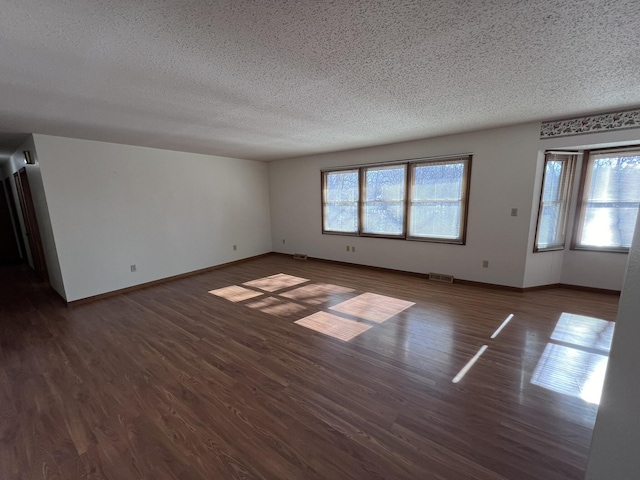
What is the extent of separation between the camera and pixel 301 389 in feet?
6.47

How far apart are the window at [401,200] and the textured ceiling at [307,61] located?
121cm

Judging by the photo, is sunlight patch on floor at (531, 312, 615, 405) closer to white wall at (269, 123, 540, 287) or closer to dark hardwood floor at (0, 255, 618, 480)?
dark hardwood floor at (0, 255, 618, 480)

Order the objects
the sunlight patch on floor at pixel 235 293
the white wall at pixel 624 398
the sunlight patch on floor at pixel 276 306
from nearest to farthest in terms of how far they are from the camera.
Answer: the white wall at pixel 624 398 < the sunlight patch on floor at pixel 276 306 < the sunlight patch on floor at pixel 235 293

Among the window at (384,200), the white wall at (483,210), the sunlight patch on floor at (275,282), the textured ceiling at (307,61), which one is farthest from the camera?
the window at (384,200)

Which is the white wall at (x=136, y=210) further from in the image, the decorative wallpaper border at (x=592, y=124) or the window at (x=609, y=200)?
the window at (x=609, y=200)

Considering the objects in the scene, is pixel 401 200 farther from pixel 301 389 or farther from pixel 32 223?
pixel 32 223

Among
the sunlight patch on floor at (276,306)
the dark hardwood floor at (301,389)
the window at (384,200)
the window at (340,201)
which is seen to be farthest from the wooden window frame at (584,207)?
the sunlight patch on floor at (276,306)

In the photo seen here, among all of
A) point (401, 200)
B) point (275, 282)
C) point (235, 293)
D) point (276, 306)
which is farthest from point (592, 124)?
point (235, 293)

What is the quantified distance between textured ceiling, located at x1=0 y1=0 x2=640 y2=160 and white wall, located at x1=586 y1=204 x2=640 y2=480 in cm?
146

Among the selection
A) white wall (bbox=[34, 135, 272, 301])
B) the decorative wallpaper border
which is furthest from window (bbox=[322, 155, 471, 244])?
white wall (bbox=[34, 135, 272, 301])

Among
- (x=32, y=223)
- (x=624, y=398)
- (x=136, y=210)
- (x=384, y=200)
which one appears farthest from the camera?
(x=384, y=200)

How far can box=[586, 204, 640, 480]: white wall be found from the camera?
2.20 ft

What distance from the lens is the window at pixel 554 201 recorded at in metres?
3.64

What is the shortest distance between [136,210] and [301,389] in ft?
13.4
